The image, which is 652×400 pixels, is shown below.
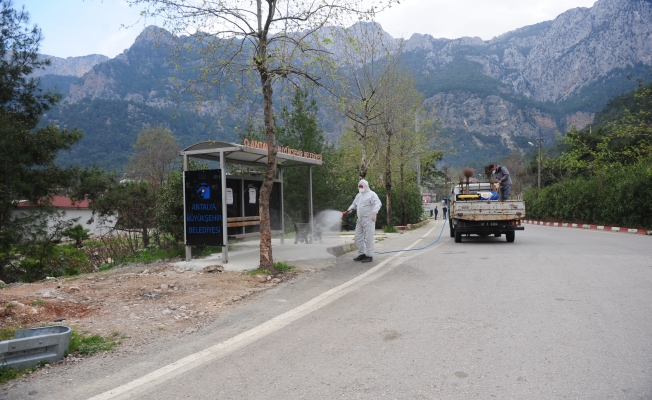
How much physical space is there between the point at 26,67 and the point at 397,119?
1792 cm

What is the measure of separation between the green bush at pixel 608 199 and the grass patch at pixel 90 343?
23432 mm

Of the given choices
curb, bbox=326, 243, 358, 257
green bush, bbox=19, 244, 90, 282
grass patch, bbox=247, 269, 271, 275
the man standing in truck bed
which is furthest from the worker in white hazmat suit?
green bush, bbox=19, 244, 90, 282

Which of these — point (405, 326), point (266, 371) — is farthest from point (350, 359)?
point (405, 326)

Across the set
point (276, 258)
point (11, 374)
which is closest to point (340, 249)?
point (276, 258)

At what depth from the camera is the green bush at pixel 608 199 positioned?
74.2 ft

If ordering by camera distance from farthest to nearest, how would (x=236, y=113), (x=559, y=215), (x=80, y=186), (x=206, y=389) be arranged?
(x=559, y=215), (x=80, y=186), (x=236, y=113), (x=206, y=389)

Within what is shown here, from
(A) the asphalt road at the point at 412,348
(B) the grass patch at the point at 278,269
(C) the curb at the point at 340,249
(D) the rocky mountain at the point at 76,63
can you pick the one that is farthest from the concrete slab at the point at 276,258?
(D) the rocky mountain at the point at 76,63

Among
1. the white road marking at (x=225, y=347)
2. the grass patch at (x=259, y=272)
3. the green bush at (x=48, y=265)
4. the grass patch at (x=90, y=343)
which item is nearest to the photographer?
the white road marking at (x=225, y=347)

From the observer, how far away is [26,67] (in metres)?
19.6

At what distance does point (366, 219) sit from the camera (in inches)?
441

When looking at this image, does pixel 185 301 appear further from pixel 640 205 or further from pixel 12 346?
pixel 640 205

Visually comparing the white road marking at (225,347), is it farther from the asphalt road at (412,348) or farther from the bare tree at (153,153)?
the bare tree at (153,153)

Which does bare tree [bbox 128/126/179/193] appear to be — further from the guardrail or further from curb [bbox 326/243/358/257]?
the guardrail

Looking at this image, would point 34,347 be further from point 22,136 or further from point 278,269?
point 22,136
